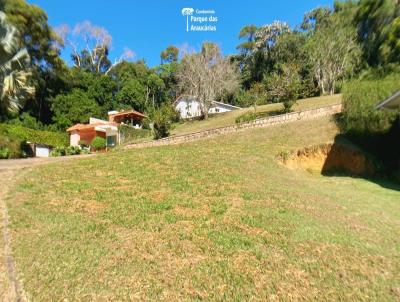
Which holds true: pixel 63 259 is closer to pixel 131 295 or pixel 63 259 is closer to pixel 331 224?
pixel 131 295

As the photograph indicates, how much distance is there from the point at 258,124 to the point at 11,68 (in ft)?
53.6

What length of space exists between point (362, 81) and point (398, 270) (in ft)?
58.1

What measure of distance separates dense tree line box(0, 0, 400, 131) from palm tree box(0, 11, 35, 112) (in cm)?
12

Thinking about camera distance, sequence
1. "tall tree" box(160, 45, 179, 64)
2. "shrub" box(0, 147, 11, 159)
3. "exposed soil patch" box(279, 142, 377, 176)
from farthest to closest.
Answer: "tall tree" box(160, 45, 179, 64) < "shrub" box(0, 147, 11, 159) < "exposed soil patch" box(279, 142, 377, 176)

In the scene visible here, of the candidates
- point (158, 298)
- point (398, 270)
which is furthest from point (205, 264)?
point (398, 270)

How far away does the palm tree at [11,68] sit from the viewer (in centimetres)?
1449

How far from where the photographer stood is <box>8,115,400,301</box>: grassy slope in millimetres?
3783

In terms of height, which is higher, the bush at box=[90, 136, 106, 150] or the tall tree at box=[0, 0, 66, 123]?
the tall tree at box=[0, 0, 66, 123]

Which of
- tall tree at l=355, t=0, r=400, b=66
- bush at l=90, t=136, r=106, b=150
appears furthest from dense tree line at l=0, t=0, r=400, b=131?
bush at l=90, t=136, r=106, b=150

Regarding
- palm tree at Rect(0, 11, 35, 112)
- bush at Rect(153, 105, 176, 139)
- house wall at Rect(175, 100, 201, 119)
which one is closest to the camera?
palm tree at Rect(0, 11, 35, 112)

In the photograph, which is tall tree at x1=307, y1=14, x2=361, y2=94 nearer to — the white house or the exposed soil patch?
the white house

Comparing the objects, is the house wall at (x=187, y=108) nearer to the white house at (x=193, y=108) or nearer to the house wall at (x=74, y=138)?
the white house at (x=193, y=108)

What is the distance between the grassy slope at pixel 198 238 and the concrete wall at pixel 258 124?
9837 millimetres

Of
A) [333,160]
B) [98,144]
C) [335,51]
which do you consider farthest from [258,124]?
[335,51]
